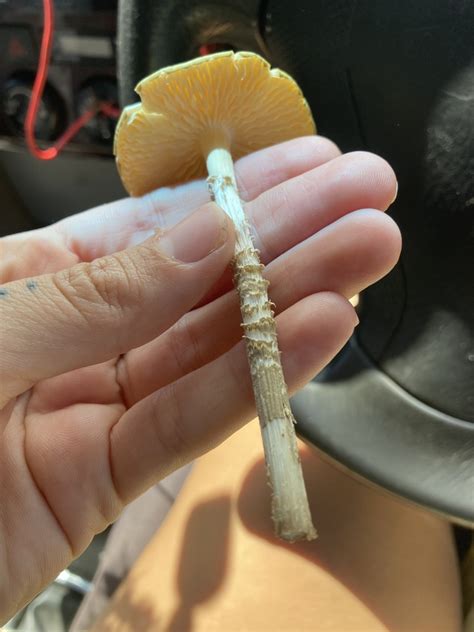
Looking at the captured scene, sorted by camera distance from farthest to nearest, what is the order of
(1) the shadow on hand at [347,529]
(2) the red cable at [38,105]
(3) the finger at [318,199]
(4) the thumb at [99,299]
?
(2) the red cable at [38,105]
(1) the shadow on hand at [347,529]
(3) the finger at [318,199]
(4) the thumb at [99,299]

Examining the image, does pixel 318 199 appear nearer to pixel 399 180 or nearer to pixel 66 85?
pixel 399 180

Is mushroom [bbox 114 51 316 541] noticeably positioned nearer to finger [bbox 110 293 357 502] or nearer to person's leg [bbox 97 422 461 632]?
finger [bbox 110 293 357 502]

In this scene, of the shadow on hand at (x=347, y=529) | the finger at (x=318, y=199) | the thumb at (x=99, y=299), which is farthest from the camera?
the shadow on hand at (x=347, y=529)

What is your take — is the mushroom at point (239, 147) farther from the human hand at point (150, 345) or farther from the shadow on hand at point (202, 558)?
the shadow on hand at point (202, 558)

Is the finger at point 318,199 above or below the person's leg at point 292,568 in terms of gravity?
above

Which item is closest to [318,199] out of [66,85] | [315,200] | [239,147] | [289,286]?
[315,200]

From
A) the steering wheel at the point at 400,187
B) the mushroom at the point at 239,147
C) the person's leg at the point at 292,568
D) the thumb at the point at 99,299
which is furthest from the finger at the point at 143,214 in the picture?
the person's leg at the point at 292,568

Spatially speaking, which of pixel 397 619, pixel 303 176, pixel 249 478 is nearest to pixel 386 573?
pixel 397 619

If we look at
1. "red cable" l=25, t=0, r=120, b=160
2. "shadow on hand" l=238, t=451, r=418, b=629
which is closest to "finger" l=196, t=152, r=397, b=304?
"shadow on hand" l=238, t=451, r=418, b=629
